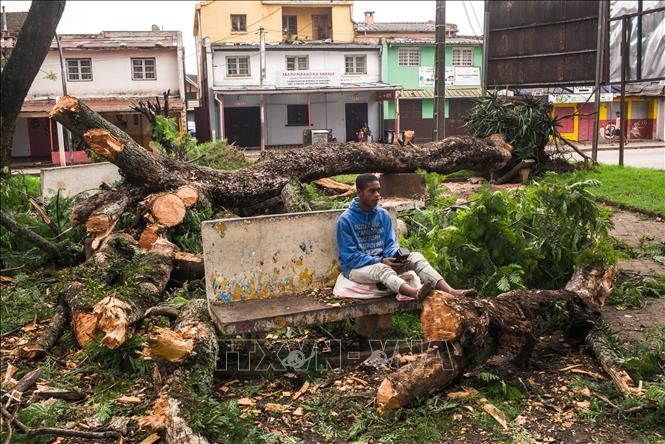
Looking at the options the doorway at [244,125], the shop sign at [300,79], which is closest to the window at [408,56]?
the shop sign at [300,79]

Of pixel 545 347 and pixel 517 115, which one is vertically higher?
pixel 517 115

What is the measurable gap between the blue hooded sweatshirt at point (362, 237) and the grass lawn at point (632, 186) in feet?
17.1

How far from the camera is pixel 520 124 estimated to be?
46.2 ft

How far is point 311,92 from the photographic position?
3344 cm

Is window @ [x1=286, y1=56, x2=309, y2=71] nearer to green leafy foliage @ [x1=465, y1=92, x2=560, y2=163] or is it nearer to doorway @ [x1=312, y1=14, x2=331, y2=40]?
doorway @ [x1=312, y1=14, x2=331, y2=40]

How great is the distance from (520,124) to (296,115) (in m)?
22.1

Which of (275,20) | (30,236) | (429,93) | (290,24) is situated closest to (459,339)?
(30,236)

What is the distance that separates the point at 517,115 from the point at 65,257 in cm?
996

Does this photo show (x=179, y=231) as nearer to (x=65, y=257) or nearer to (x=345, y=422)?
(x=65, y=257)

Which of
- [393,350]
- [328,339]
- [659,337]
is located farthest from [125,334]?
[659,337]

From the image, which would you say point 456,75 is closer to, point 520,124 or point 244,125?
point 244,125

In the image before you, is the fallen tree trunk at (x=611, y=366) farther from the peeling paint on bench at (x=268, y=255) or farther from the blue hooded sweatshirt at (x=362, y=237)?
the peeling paint on bench at (x=268, y=255)

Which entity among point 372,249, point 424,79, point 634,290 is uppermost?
point 424,79

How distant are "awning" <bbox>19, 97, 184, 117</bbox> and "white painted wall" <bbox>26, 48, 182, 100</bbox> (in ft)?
Result: 2.10
